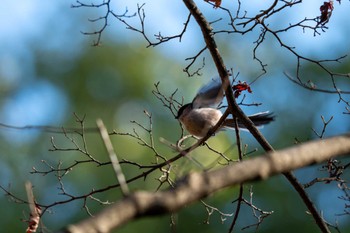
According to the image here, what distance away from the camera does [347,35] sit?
12.8 meters

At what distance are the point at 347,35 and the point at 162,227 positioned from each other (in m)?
6.17

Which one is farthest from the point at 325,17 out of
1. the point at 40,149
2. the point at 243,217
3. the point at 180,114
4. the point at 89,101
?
the point at 89,101

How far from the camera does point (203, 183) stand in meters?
1.36

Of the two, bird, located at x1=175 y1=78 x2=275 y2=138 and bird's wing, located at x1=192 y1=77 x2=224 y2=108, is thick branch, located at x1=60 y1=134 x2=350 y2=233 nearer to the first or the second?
bird's wing, located at x1=192 y1=77 x2=224 y2=108

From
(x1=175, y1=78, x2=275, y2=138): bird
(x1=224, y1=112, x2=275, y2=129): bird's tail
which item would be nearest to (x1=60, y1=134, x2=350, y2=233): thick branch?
(x1=224, y1=112, x2=275, y2=129): bird's tail

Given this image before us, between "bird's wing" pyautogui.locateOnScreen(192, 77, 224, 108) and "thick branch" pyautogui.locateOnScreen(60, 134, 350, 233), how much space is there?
214 centimetres

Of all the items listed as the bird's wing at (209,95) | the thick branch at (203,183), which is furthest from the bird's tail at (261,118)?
the thick branch at (203,183)

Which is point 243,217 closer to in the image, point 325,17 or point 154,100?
point 154,100

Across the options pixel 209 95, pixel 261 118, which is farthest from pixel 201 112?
pixel 261 118

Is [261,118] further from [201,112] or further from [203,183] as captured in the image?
[203,183]

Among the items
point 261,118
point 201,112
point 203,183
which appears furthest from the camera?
point 201,112

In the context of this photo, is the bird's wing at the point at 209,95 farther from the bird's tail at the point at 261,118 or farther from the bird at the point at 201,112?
the bird's tail at the point at 261,118

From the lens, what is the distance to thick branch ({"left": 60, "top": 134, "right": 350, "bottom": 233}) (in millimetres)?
1209

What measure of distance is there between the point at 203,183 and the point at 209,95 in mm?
2670
